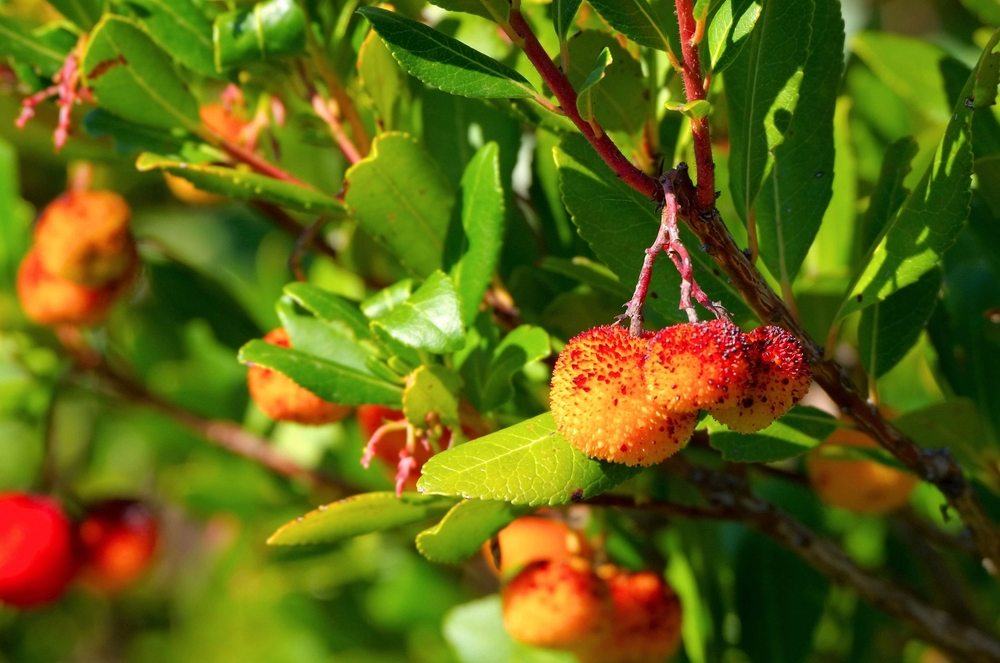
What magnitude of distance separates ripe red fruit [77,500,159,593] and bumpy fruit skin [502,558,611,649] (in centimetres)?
94

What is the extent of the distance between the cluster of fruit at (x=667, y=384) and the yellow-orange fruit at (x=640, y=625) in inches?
19.9

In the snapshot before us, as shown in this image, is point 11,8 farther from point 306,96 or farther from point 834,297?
point 834,297

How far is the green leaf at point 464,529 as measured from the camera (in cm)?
Result: 103

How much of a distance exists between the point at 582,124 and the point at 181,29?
533mm

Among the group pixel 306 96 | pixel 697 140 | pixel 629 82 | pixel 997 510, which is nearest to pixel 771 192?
pixel 629 82

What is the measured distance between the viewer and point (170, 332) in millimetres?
1992

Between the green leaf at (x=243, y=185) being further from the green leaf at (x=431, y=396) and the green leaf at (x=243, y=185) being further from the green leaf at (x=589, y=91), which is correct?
the green leaf at (x=589, y=91)

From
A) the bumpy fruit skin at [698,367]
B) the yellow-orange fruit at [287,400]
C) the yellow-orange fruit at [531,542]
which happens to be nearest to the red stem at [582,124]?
the bumpy fruit skin at [698,367]

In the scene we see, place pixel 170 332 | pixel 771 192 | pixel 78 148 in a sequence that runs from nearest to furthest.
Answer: pixel 771 192, pixel 78 148, pixel 170 332

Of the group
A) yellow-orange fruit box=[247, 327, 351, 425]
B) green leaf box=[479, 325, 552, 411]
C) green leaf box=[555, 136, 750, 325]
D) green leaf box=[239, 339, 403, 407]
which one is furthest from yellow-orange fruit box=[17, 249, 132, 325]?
A: green leaf box=[555, 136, 750, 325]

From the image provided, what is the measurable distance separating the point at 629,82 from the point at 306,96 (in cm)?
37

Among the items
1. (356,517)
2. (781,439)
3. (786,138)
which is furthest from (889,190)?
(356,517)

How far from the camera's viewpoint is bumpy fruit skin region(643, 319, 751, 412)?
794 mm

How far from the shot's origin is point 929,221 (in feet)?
3.00
